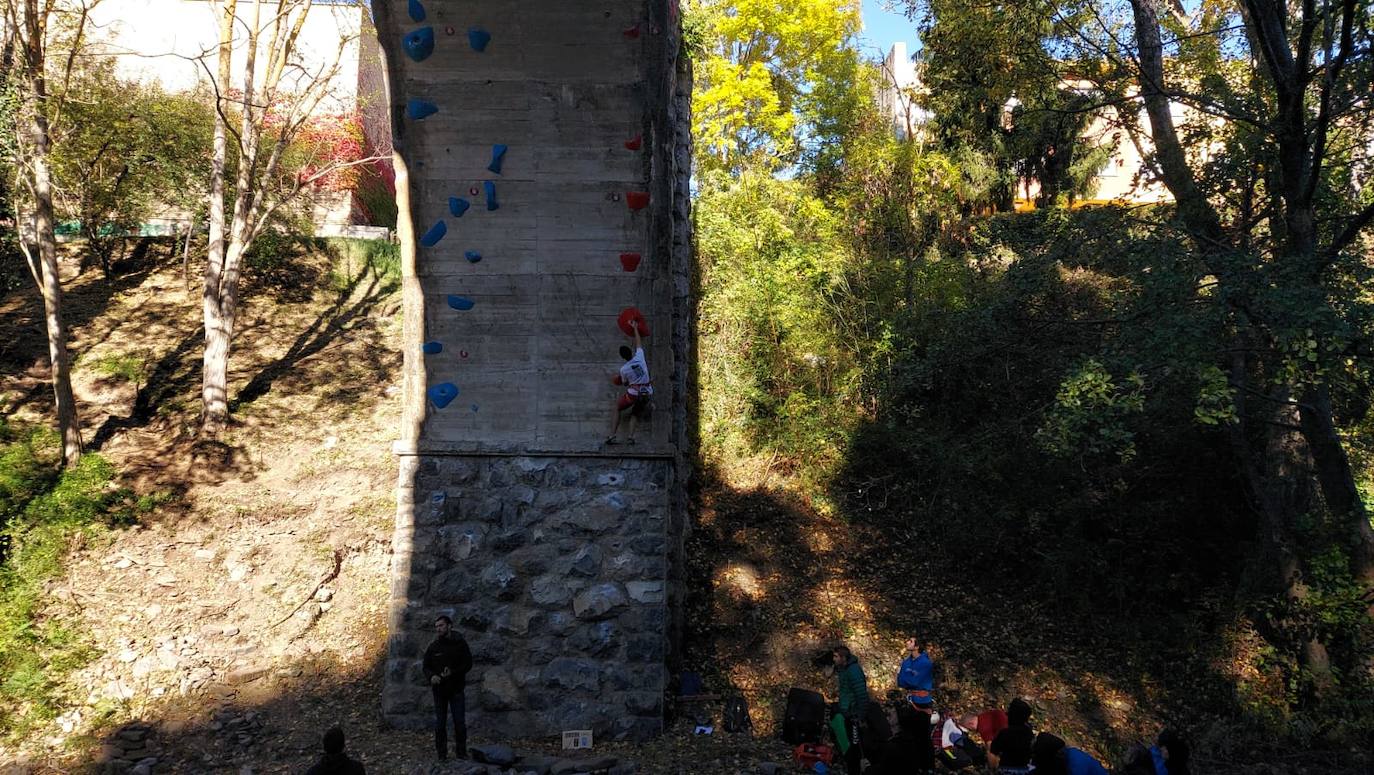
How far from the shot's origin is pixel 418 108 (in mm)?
7711

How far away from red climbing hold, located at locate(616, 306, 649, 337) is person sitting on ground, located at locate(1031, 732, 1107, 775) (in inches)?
180

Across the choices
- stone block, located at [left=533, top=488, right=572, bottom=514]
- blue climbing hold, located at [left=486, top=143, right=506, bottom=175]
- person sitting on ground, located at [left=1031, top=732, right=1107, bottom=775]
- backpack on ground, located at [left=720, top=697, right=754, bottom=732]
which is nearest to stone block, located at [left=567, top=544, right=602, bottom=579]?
stone block, located at [left=533, top=488, right=572, bottom=514]

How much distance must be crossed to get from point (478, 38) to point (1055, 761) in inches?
286

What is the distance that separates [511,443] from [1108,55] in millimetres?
7566

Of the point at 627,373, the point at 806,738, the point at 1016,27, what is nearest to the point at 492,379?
the point at 627,373

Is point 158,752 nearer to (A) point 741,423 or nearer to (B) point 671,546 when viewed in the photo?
(B) point 671,546

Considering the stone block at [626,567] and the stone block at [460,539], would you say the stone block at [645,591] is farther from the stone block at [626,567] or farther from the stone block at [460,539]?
the stone block at [460,539]

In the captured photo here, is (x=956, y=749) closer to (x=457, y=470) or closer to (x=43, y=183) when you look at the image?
(x=457, y=470)

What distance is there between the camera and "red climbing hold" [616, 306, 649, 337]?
25.9 ft

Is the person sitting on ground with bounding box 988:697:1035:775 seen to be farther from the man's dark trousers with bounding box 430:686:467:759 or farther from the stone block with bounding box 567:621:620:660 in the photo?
the man's dark trousers with bounding box 430:686:467:759

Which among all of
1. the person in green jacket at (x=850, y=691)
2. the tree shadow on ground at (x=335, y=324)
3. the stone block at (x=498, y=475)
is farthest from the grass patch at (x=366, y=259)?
the person in green jacket at (x=850, y=691)

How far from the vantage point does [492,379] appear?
799cm

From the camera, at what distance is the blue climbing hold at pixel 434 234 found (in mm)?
7855

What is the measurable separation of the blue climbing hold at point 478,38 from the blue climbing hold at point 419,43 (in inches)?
13.2
